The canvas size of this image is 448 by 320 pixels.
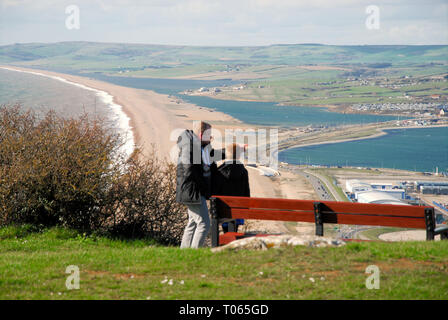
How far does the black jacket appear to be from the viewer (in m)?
9.08

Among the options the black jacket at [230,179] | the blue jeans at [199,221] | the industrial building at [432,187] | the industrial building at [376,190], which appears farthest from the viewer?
the industrial building at [432,187]

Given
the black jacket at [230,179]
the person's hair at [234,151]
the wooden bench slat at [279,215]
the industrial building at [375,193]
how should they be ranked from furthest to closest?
the industrial building at [375,193]
the black jacket at [230,179]
the person's hair at [234,151]
the wooden bench slat at [279,215]

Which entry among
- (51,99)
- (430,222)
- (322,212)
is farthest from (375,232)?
(51,99)

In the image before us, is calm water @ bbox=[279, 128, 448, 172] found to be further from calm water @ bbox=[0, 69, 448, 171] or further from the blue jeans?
the blue jeans

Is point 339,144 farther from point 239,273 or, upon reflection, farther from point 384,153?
point 239,273

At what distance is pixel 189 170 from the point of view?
7258mm

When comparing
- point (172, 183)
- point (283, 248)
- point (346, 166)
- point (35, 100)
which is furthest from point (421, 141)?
point (283, 248)

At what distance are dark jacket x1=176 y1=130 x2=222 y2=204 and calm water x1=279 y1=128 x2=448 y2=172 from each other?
57.9 meters

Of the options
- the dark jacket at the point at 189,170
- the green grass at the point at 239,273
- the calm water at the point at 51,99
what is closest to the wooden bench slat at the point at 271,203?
the dark jacket at the point at 189,170

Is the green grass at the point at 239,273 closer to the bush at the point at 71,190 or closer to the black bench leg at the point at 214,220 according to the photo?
the black bench leg at the point at 214,220

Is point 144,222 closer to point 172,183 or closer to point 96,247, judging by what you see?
point 172,183

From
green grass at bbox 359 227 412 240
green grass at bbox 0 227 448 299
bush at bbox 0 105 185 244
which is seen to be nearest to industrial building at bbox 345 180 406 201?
green grass at bbox 359 227 412 240

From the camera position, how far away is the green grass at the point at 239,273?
523 cm

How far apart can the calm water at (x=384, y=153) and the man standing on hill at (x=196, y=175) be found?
57507 millimetres
